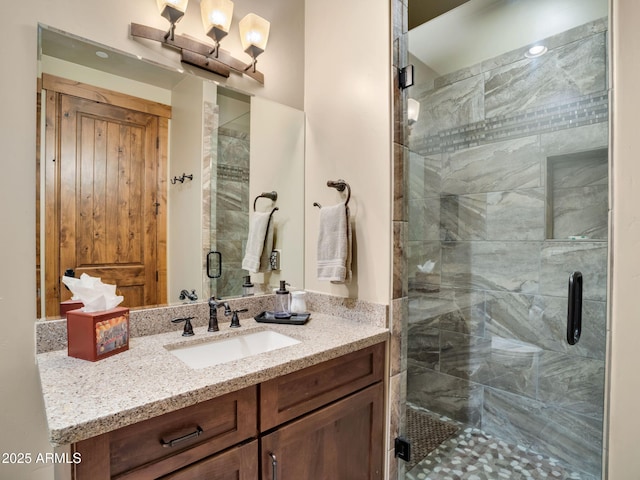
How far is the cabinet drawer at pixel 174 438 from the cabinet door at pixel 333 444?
136mm

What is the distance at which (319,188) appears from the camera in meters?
1.78

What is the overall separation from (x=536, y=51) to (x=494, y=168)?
2.18 ft

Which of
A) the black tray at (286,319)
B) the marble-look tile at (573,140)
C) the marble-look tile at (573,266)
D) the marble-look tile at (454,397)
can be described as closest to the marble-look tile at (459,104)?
the marble-look tile at (573,140)

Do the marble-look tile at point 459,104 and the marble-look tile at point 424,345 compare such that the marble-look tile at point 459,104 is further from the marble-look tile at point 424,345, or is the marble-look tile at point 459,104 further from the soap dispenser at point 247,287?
the soap dispenser at point 247,287

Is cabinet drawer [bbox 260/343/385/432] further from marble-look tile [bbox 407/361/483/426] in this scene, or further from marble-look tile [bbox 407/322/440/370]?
marble-look tile [bbox 407/361/483/426]

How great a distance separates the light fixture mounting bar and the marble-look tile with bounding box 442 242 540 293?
161cm

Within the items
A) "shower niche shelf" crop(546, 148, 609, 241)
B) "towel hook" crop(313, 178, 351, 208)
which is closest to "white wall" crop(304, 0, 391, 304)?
"towel hook" crop(313, 178, 351, 208)

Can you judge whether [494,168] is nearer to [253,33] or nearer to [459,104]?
[459,104]

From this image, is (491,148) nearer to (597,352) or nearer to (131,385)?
(597,352)

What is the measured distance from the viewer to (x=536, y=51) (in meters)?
1.84

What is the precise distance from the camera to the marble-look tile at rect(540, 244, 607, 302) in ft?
3.95

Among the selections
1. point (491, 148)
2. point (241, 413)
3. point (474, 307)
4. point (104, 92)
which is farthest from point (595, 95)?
point (104, 92)

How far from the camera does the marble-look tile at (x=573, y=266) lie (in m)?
1.21

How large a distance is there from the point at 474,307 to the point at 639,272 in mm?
1257
